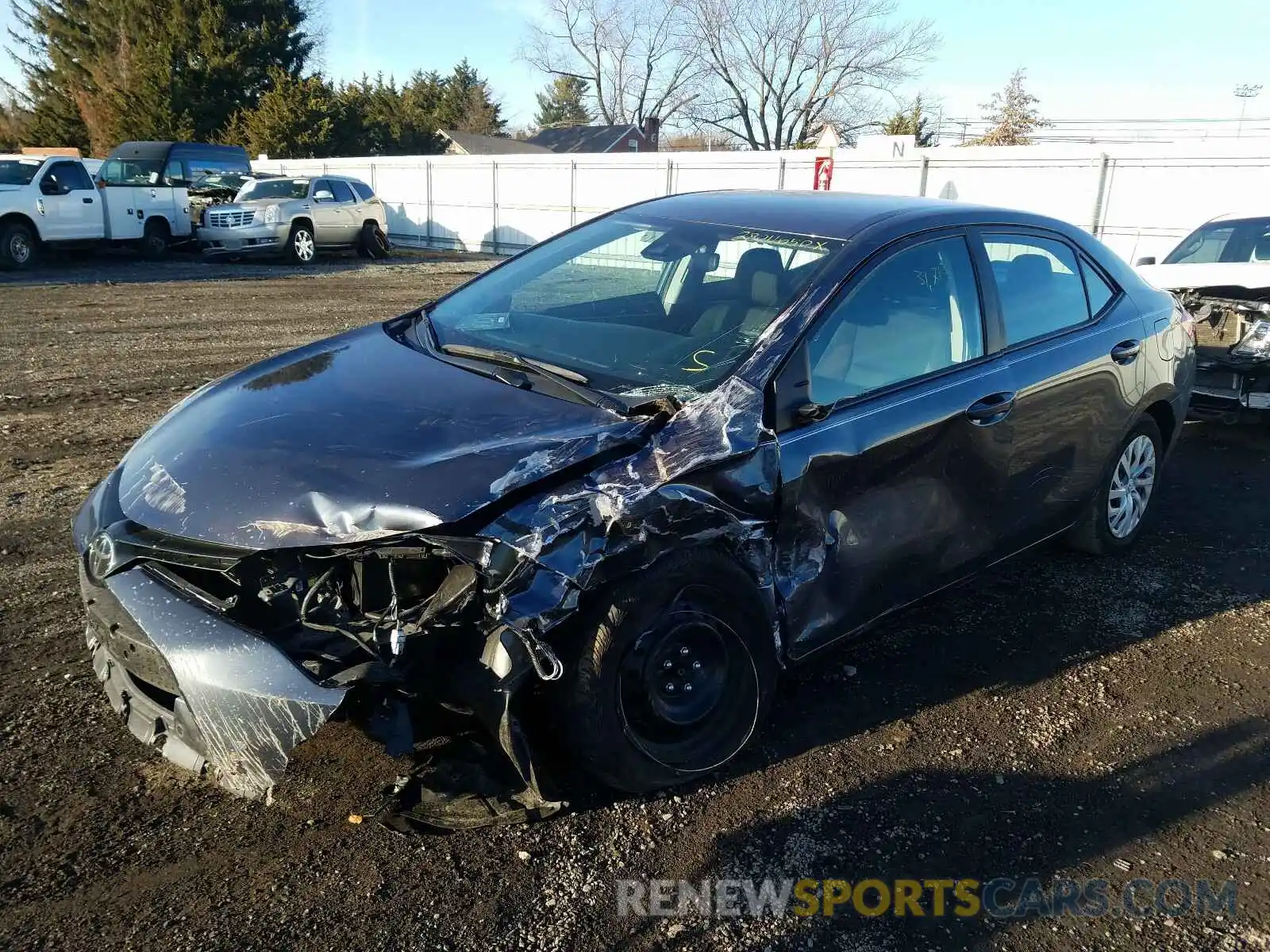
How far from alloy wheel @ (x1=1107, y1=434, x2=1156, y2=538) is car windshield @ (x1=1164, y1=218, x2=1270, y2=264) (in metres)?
4.27

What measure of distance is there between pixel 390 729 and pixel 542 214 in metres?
24.1

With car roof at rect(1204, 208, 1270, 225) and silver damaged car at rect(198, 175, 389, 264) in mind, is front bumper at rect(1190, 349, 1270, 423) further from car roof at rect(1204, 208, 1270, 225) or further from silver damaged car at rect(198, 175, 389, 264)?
silver damaged car at rect(198, 175, 389, 264)

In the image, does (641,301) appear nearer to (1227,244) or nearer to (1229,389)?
(1229,389)

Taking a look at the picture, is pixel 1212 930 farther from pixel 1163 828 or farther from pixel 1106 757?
pixel 1106 757

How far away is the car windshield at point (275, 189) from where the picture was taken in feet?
64.6

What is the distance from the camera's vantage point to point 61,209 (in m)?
16.7

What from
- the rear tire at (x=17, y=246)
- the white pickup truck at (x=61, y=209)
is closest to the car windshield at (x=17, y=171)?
the white pickup truck at (x=61, y=209)

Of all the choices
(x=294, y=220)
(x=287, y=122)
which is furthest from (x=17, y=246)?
(x=287, y=122)

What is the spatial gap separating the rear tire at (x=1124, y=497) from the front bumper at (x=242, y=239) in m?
17.8

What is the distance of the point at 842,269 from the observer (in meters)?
3.31

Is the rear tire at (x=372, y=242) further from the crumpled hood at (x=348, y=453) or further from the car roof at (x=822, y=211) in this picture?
the crumpled hood at (x=348, y=453)

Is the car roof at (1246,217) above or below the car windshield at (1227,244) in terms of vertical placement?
above

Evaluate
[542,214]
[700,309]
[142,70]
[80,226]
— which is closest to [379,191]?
[542,214]

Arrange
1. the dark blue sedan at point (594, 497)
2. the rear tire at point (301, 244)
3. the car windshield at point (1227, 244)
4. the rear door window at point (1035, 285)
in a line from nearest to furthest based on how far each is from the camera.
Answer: the dark blue sedan at point (594, 497) → the rear door window at point (1035, 285) → the car windshield at point (1227, 244) → the rear tire at point (301, 244)
